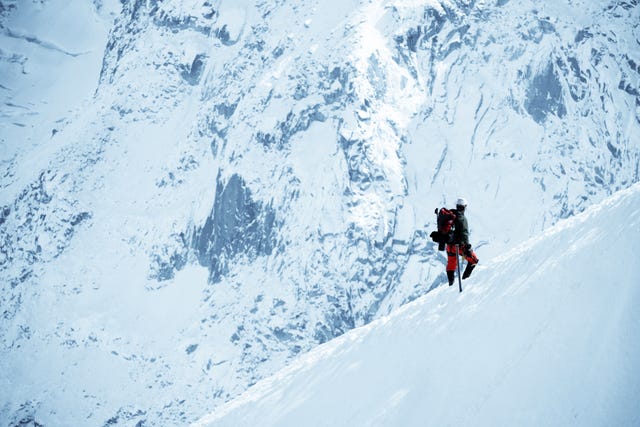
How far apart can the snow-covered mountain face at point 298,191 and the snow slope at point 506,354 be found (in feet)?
211

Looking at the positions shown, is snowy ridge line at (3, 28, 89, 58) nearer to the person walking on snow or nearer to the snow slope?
the person walking on snow

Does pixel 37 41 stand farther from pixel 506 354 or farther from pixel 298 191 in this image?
pixel 506 354

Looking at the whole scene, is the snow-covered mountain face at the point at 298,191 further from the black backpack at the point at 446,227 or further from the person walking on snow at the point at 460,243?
the black backpack at the point at 446,227

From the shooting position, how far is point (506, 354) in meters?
6.92

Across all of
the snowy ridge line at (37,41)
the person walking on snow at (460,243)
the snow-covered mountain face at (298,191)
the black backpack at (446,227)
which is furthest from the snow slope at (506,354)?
the snowy ridge line at (37,41)

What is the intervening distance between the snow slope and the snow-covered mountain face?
64348 millimetres

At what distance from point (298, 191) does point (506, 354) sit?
73.2 m

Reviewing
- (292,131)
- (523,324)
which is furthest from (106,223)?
(523,324)

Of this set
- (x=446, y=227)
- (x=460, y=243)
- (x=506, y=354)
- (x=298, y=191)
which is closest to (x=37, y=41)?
(x=298, y=191)

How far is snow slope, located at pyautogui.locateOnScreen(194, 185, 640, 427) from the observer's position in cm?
595

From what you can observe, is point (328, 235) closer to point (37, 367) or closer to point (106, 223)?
point (106, 223)

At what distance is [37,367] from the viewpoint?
3182 inches

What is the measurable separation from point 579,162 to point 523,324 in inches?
3277

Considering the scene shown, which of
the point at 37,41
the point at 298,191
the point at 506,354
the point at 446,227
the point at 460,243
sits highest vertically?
the point at 37,41
